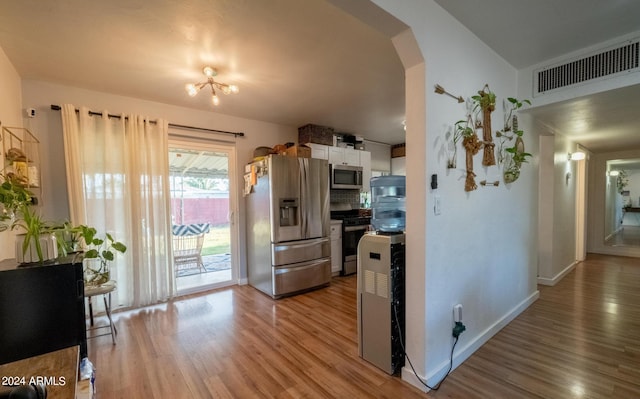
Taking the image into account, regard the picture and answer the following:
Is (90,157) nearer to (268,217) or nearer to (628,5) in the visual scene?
(268,217)

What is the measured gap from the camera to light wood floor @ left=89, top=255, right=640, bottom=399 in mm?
1742

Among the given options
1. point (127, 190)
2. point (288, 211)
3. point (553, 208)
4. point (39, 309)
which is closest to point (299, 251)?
point (288, 211)

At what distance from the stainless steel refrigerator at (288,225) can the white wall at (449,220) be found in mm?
1994

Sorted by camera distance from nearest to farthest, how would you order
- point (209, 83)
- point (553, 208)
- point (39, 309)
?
point (39, 309), point (209, 83), point (553, 208)

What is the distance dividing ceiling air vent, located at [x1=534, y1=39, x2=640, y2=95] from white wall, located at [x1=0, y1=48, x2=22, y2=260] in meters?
4.59

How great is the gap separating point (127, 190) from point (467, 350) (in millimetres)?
3746

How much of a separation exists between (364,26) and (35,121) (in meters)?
3.34

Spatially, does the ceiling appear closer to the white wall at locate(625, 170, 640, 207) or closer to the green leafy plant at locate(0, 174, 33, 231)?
the green leafy plant at locate(0, 174, 33, 231)

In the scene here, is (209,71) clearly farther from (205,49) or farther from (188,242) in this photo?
(188,242)

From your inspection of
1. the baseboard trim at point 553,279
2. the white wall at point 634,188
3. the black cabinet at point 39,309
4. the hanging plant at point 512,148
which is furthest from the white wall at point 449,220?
the white wall at point 634,188

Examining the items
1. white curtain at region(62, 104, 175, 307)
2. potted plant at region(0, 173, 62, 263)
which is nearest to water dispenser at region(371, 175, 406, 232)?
potted plant at region(0, 173, 62, 263)

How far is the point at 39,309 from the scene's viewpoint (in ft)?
5.13

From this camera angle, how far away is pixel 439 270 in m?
1.77

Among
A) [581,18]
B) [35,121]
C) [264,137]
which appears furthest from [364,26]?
[35,121]
